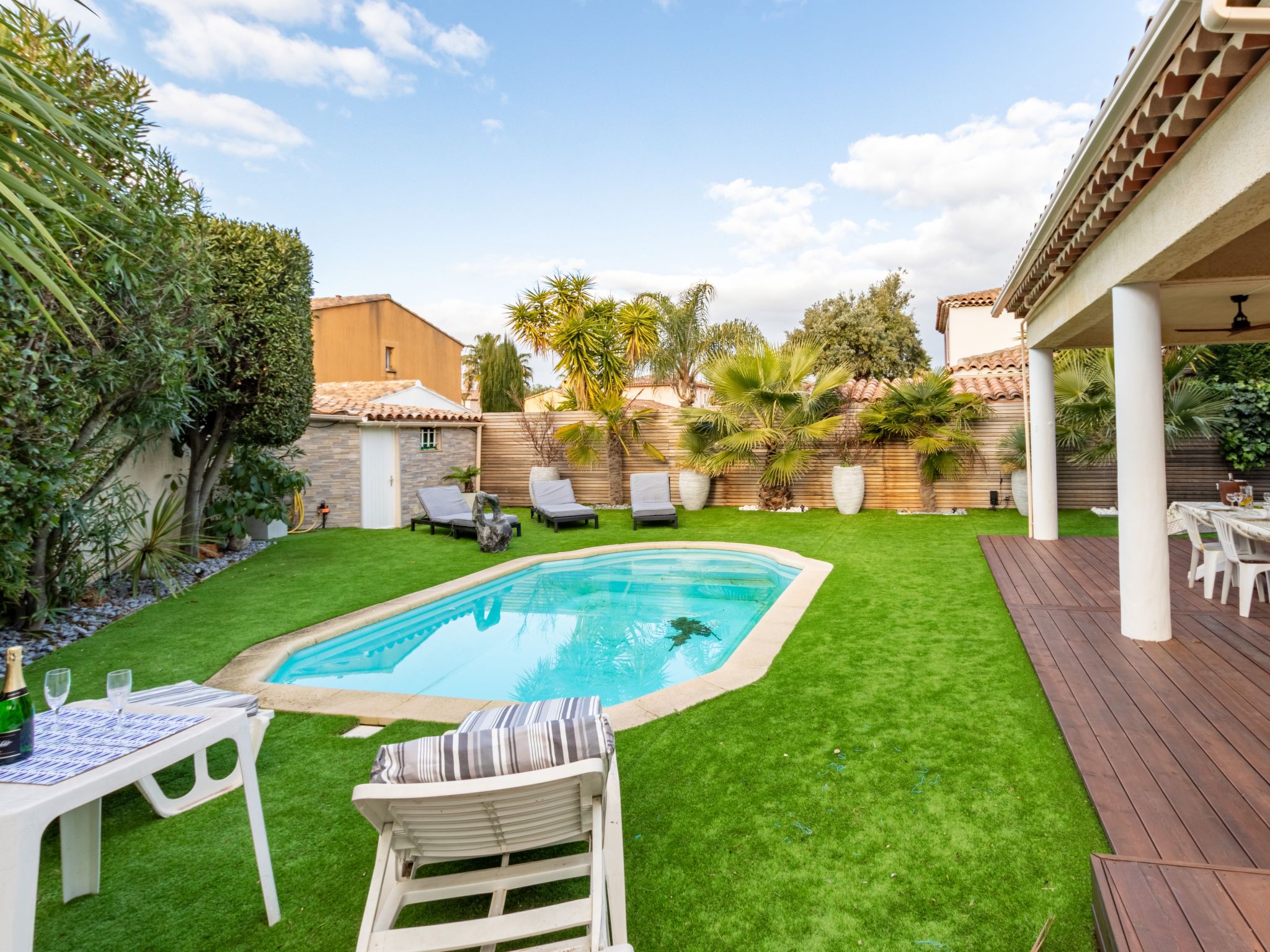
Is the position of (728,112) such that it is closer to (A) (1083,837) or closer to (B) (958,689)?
(B) (958,689)

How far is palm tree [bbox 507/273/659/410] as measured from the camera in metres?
15.6

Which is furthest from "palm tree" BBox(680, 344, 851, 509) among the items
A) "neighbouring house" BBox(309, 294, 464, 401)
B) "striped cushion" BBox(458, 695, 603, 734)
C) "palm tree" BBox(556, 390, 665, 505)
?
"striped cushion" BBox(458, 695, 603, 734)

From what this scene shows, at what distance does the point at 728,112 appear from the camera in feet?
50.1

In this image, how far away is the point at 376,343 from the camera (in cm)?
2616

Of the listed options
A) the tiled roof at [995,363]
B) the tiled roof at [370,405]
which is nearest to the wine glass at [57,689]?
the tiled roof at [370,405]

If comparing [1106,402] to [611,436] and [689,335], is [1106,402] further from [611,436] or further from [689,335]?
[689,335]

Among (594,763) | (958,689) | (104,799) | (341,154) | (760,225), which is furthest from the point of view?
(760,225)

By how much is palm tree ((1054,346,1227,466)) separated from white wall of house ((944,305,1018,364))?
10.9 m

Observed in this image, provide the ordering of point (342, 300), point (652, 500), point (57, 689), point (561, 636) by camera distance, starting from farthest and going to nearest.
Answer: point (342, 300) < point (652, 500) < point (561, 636) < point (57, 689)

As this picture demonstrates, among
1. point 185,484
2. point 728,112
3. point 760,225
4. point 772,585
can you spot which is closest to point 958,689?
point 772,585

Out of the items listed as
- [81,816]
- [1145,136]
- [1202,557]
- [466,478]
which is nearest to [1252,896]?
[1145,136]

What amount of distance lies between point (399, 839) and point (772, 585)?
25.7 feet

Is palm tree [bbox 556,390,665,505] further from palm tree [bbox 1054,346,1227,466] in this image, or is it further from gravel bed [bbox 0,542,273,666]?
palm tree [bbox 1054,346,1227,466]

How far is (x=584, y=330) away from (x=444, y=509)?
5.20 meters
